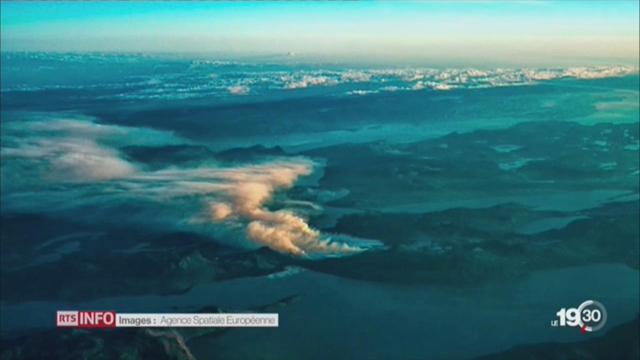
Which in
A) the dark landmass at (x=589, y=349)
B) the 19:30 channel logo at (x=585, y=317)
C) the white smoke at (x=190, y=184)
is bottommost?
the 19:30 channel logo at (x=585, y=317)

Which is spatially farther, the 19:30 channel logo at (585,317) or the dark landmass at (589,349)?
the 19:30 channel logo at (585,317)

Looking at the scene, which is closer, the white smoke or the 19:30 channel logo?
the 19:30 channel logo

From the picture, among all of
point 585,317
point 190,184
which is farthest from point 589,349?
point 190,184

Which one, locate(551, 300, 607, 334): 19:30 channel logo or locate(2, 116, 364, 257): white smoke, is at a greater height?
locate(2, 116, 364, 257): white smoke

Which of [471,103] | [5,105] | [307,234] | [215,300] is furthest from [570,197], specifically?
[5,105]

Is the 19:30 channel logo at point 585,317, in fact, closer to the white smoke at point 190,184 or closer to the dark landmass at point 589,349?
the dark landmass at point 589,349

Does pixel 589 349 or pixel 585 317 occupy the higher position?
pixel 589 349

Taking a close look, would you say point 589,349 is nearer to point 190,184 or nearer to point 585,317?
point 585,317

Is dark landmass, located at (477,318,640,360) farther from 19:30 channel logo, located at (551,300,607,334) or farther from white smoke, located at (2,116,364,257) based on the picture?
white smoke, located at (2,116,364,257)

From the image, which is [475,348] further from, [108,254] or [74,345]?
[108,254]
